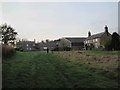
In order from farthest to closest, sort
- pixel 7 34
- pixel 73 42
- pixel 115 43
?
pixel 73 42
pixel 7 34
pixel 115 43

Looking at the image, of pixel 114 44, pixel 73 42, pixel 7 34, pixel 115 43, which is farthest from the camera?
pixel 73 42

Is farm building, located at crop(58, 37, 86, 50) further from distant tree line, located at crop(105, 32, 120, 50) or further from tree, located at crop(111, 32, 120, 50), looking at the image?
tree, located at crop(111, 32, 120, 50)

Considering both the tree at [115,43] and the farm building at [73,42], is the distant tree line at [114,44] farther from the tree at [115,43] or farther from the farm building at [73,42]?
the farm building at [73,42]

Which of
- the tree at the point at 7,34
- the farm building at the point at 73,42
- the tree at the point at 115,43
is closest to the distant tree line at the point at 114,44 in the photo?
the tree at the point at 115,43

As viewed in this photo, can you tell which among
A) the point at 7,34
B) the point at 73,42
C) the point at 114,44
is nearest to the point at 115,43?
the point at 114,44

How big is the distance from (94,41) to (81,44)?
16.5 meters

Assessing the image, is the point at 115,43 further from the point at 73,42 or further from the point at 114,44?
the point at 73,42

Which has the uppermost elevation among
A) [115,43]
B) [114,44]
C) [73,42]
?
[73,42]

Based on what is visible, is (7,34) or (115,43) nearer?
(115,43)

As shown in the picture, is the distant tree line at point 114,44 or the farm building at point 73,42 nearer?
the distant tree line at point 114,44

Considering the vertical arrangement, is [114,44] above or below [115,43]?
below

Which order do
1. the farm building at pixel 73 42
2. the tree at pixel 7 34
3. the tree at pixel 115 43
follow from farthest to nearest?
the farm building at pixel 73 42 → the tree at pixel 7 34 → the tree at pixel 115 43

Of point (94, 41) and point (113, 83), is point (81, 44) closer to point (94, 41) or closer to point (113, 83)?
point (94, 41)

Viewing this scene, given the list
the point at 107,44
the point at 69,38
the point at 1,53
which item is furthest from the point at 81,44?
the point at 1,53
